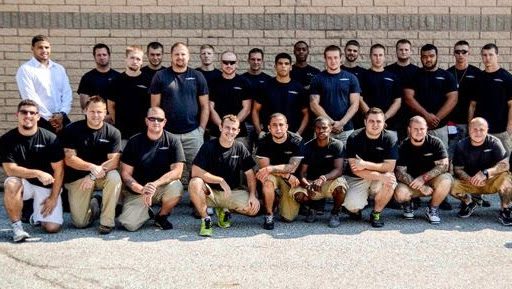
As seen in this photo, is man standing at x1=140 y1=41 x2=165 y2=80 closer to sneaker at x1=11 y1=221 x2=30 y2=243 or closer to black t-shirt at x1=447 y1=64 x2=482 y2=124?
sneaker at x1=11 y1=221 x2=30 y2=243

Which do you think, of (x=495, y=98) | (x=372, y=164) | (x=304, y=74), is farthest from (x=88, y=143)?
(x=495, y=98)

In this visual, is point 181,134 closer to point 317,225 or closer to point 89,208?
A: point 89,208

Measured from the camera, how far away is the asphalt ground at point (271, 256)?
5738 millimetres

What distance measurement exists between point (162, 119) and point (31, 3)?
3469mm

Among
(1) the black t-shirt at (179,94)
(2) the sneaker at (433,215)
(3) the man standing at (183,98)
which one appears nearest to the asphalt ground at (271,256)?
(2) the sneaker at (433,215)

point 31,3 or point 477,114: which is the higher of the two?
point 31,3

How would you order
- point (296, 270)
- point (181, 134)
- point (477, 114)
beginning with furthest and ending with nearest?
point (477, 114) < point (181, 134) < point (296, 270)

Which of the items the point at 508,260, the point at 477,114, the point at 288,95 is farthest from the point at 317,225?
the point at 477,114

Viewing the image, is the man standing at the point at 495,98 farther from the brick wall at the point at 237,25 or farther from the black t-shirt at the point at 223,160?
the black t-shirt at the point at 223,160

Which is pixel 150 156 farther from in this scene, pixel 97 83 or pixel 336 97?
pixel 336 97

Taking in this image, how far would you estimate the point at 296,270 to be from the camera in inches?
237

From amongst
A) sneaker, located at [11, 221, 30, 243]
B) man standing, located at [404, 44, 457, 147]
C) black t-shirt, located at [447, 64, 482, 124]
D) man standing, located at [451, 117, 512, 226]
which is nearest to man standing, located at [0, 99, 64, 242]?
sneaker, located at [11, 221, 30, 243]

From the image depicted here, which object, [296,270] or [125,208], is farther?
[125,208]

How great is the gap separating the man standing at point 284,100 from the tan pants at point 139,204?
1.52m
